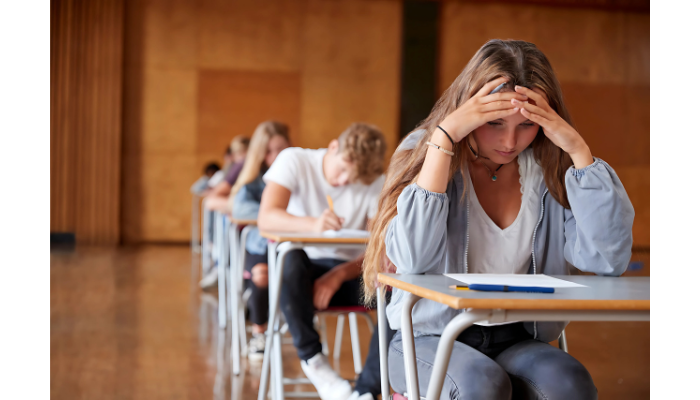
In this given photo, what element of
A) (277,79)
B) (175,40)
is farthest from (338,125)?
(175,40)

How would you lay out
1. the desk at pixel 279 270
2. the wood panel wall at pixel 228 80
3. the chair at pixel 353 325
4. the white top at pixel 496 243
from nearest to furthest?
the white top at pixel 496 243, the desk at pixel 279 270, the chair at pixel 353 325, the wood panel wall at pixel 228 80

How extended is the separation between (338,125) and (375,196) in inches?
240

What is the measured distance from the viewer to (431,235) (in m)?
1.17

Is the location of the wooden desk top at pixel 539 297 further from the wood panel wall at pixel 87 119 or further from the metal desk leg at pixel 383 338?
the wood panel wall at pixel 87 119

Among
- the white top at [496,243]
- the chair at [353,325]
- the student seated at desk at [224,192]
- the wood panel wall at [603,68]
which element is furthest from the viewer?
the wood panel wall at [603,68]

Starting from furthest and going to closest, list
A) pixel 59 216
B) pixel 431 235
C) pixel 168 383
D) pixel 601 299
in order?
pixel 59 216
pixel 168 383
pixel 431 235
pixel 601 299

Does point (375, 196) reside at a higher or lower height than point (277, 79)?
lower

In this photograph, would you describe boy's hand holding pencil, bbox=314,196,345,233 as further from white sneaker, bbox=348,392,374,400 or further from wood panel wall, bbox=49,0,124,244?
wood panel wall, bbox=49,0,124,244

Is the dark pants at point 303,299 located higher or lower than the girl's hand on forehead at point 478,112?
lower

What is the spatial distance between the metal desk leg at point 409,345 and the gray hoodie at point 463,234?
6.4 inches

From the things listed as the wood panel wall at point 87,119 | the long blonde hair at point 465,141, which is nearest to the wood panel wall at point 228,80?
the wood panel wall at point 87,119

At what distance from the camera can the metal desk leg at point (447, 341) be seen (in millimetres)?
874
